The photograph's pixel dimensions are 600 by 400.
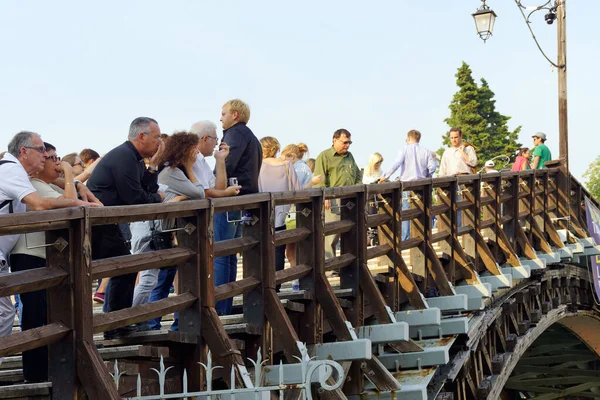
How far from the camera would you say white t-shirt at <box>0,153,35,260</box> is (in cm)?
682

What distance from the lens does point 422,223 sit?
13102mm

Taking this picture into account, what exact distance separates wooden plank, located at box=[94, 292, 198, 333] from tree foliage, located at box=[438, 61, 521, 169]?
71.6 meters

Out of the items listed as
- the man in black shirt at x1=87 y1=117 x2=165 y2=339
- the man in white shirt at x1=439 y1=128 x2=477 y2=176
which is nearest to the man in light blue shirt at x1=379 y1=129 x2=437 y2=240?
the man in white shirt at x1=439 y1=128 x2=477 y2=176

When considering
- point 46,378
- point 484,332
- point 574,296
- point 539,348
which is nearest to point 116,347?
point 46,378

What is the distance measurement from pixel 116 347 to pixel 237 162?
2.94 metres

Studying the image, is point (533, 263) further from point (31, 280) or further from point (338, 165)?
point (31, 280)

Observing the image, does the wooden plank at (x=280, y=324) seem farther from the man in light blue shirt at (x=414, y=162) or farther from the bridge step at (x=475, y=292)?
the man in light blue shirt at (x=414, y=162)

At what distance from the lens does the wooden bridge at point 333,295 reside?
6.40m

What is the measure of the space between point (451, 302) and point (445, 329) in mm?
378

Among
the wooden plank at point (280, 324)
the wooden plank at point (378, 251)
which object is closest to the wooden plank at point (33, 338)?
the wooden plank at point (280, 324)

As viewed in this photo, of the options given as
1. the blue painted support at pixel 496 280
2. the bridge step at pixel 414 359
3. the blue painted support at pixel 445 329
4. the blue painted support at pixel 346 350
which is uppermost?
the blue painted support at pixel 346 350

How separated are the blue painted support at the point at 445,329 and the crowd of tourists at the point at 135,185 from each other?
156 cm

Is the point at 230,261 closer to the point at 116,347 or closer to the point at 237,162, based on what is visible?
the point at 237,162

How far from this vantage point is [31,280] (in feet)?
20.1
